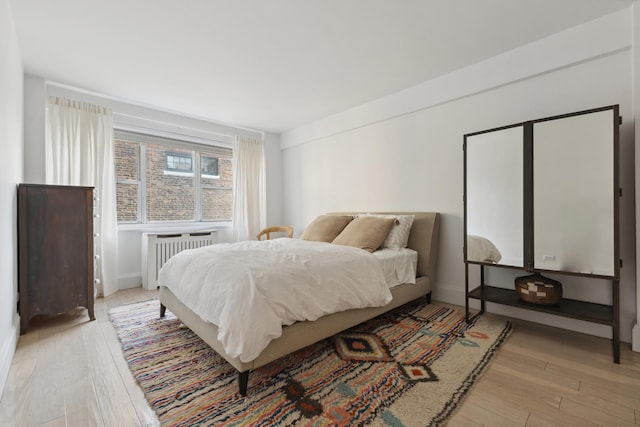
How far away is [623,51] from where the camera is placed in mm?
2107

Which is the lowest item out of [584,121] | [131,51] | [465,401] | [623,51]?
[465,401]

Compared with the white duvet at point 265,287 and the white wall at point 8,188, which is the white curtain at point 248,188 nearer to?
the white duvet at point 265,287

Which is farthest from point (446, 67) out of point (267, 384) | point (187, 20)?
point (267, 384)

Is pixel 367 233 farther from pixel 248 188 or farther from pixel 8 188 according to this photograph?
pixel 8 188

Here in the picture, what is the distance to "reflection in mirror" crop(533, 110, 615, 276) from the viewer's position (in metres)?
1.90

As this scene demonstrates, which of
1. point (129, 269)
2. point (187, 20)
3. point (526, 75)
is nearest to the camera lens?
point (187, 20)

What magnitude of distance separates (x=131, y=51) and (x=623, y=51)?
4010 millimetres

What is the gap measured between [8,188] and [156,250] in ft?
5.84

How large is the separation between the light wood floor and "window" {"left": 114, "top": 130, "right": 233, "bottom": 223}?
6.82 feet

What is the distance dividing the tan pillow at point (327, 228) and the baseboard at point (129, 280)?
2.39 meters

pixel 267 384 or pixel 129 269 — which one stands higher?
pixel 129 269

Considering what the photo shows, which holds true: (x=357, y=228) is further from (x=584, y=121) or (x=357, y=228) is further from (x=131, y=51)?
(x=131, y=51)

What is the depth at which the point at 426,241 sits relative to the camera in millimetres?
2963

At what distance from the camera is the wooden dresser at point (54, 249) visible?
7.75 feet
